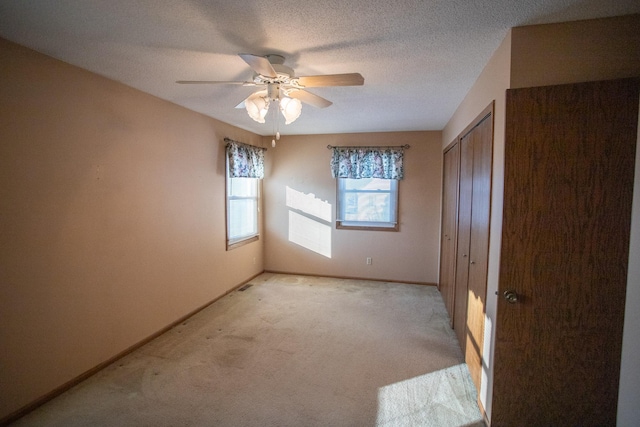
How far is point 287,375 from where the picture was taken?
2.42 metres

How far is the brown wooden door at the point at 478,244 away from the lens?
204 cm

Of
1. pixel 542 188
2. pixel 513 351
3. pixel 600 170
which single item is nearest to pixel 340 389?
pixel 513 351

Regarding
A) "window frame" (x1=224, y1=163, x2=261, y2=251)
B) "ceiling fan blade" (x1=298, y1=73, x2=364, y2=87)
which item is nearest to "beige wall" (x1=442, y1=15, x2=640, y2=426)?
"ceiling fan blade" (x1=298, y1=73, x2=364, y2=87)

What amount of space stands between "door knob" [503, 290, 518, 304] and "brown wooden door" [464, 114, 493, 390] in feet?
1.15

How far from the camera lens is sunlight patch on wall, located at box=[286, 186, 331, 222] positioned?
4.98 m

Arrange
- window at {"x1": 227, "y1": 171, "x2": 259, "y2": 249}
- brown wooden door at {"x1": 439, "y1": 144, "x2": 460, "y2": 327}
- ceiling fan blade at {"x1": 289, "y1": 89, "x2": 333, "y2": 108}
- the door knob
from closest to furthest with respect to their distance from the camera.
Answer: the door knob < ceiling fan blade at {"x1": 289, "y1": 89, "x2": 333, "y2": 108} < brown wooden door at {"x1": 439, "y1": 144, "x2": 460, "y2": 327} < window at {"x1": 227, "y1": 171, "x2": 259, "y2": 249}

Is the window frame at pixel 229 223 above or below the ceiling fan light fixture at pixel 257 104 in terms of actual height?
below

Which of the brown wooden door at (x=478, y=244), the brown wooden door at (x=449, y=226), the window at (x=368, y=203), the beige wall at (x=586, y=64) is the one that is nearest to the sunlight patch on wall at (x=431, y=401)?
the brown wooden door at (x=478, y=244)

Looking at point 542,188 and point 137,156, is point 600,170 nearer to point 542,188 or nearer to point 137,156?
point 542,188

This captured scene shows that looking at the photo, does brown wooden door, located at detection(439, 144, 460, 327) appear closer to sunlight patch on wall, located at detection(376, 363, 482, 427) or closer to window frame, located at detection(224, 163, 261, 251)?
sunlight patch on wall, located at detection(376, 363, 482, 427)

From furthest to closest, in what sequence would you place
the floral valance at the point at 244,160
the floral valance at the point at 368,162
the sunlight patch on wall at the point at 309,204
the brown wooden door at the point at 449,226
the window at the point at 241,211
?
the sunlight patch on wall at the point at 309,204 < the floral valance at the point at 368,162 < the window at the point at 241,211 < the floral valance at the point at 244,160 < the brown wooden door at the point at 449,226

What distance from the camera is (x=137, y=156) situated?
2.76m

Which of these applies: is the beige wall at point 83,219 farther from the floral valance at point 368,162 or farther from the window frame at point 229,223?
the floral valance at point 368,162

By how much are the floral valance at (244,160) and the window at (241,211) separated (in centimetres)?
19
